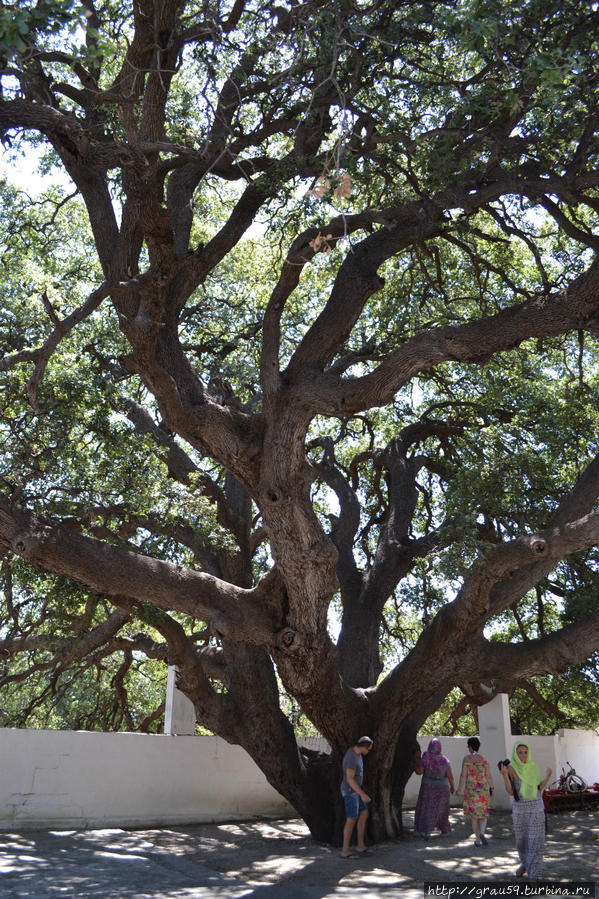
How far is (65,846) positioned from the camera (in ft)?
26.8

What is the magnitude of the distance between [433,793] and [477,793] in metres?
0.78

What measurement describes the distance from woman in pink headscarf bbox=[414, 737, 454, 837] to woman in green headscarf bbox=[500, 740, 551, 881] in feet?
8.01

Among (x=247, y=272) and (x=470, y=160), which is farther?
(x=247, y=272)

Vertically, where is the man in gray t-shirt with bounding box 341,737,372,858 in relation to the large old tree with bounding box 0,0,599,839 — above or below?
below

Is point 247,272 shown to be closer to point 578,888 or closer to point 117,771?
point 117,771

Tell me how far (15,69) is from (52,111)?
0.79 meters

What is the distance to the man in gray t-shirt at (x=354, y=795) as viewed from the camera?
786 cm

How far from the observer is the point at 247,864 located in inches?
301

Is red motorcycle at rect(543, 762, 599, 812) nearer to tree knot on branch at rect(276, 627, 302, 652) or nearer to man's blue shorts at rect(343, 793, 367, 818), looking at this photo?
man's blue shorts at rect(343, 793, 367, 818)

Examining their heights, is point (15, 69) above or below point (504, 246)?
below

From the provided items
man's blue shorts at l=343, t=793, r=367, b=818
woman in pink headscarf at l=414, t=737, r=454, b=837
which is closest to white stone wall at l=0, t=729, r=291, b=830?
woman in pink headscarf at l=414, t=737, r=454, b=837

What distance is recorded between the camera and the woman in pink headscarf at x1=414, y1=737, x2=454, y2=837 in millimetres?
9305

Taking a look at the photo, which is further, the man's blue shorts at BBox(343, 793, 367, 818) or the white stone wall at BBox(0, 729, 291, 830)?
the white stone wall at BBox(0, 729, 291, 830)

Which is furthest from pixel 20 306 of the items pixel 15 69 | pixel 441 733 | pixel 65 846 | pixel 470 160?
pixel 441 733
